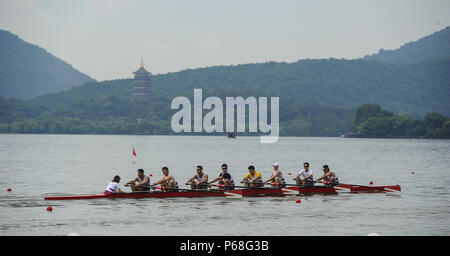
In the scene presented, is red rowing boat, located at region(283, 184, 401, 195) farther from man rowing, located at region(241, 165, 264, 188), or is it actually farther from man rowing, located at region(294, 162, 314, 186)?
man rowing, located at region(241, 165, 264, 188)

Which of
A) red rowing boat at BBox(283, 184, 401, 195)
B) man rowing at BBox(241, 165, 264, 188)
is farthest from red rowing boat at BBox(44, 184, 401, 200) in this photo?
man rowing at BBox(241, 165, 264, 188)

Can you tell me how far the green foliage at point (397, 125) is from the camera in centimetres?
17150

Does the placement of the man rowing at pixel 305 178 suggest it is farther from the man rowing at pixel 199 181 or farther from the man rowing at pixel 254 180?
the man rowing at pixel 199 181

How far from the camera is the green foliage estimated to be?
171500 mm

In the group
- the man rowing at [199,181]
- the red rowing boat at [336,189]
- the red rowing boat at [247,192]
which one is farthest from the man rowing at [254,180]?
the man rowing at [199,181]

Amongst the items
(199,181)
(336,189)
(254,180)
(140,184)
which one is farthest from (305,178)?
(140,184)

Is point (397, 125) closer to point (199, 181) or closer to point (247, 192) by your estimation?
point (247, 192)

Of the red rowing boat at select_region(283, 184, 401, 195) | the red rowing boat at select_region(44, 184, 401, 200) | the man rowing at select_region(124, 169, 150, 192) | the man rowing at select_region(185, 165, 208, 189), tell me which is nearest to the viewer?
the red rowing boat at select_region(44, 184, 401, 200)

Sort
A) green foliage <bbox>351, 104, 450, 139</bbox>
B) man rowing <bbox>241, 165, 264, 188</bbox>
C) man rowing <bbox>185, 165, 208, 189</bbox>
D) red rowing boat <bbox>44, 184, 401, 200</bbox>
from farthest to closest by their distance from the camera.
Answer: green foliage <bbox>351, 104, 450, 139</bbox>
man rowing <bbox>241, 165, 264, 188</bbox>
man rowing <bbox>185, 165, 208, 189</bbox>
red rowing boat <bbox>44, 184, 401, 200</bbox>

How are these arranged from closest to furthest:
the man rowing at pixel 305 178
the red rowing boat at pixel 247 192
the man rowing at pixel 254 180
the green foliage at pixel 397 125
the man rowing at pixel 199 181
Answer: the red rowing boat at pixel 247 192 → the man rowing at pixel 199 181 → the man rowing at pixel 254 180 → the man rowing at pixel 305 178 → the green foliage at pixel 397 125

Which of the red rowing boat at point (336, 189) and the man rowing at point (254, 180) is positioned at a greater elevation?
the man rowing at point (254, 180)

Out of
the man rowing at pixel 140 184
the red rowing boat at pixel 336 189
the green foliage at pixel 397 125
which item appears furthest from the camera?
the green foliage at pixel 397 125

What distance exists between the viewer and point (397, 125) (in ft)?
593
